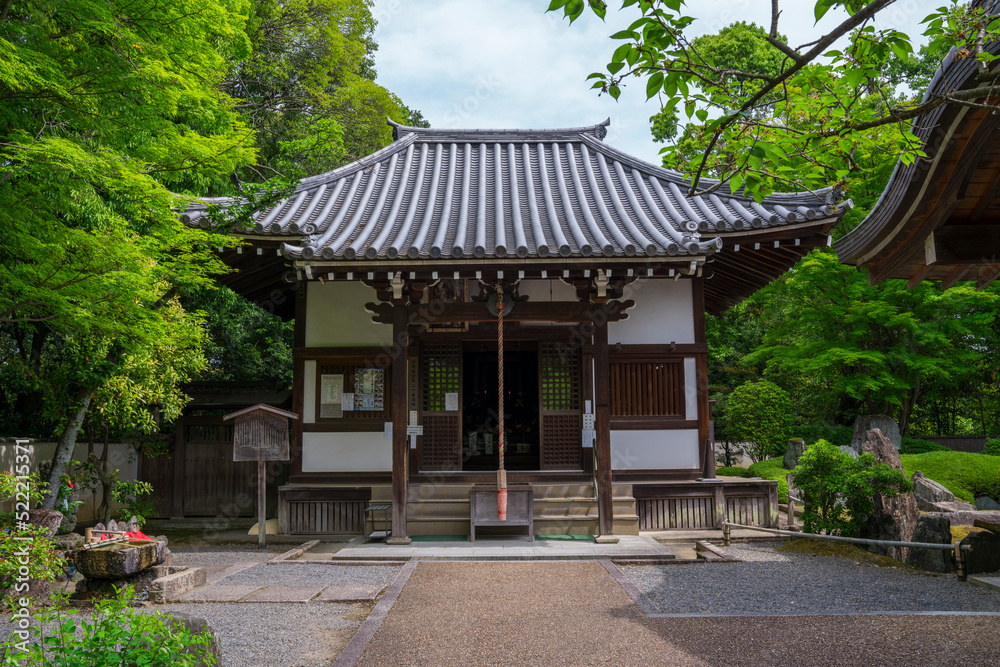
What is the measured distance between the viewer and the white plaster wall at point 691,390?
400 inches

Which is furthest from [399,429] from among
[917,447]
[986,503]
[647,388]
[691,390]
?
[917,447]

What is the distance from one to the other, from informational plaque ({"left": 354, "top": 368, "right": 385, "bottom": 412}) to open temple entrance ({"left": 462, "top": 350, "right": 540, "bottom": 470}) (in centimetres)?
468

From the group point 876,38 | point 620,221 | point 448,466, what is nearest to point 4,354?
point 448,466

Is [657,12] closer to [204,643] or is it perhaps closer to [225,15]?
[204,643]

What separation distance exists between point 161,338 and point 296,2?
15559 mm

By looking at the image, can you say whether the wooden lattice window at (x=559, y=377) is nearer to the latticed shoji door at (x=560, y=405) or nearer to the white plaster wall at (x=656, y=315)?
the latticed shoji door at (x=560, y=405)

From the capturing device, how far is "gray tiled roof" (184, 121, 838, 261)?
845 cm

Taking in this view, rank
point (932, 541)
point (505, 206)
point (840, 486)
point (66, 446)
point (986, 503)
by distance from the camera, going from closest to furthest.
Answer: point (932, 541) → point (840, 486) → point (66, 446) → point (505, 206) → point (986, 503)

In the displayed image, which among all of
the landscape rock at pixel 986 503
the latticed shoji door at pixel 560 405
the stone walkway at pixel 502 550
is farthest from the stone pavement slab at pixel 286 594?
the landscape rock at pixel 986 503

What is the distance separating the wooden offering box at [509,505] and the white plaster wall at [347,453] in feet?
6.39

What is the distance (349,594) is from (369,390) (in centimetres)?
443

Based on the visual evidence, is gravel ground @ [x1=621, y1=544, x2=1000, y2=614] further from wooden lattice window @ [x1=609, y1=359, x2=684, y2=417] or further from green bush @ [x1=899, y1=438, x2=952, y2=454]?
green bush @ [x1=899, y1=438, x2=952, y2=454]

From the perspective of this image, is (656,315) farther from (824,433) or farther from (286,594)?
(824,433)

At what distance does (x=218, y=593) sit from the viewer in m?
6.24
